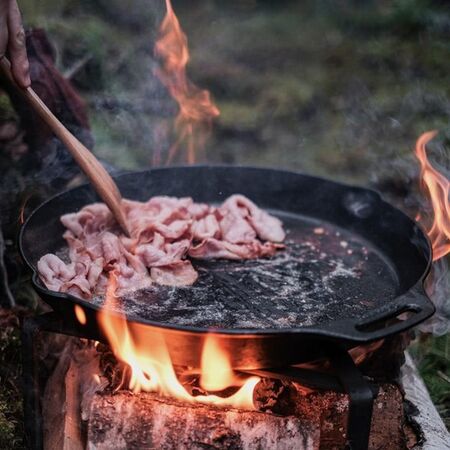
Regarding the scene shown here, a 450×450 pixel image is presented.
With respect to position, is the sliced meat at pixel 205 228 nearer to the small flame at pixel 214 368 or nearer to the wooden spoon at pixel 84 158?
the wooden spoon at pixel 84 158

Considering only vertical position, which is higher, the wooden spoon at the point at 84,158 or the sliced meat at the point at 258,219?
the wooden spoon at the point at 84,158

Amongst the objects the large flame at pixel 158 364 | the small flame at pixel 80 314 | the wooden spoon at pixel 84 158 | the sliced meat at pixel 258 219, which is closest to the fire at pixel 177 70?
the sliced meat at pixel 258 219

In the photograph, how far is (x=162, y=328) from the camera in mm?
2074

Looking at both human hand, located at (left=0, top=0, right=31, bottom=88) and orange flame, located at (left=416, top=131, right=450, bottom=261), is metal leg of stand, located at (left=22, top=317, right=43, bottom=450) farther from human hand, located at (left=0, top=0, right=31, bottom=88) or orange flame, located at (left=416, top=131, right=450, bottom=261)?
orange flame, located at (left=416, top=131, right=450, bottom=261)

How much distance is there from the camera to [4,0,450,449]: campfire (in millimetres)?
2191

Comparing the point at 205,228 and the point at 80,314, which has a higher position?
the point at 205,228

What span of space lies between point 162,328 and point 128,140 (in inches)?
125

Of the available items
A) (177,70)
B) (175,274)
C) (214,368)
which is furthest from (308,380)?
(177,70)

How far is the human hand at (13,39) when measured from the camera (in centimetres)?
251

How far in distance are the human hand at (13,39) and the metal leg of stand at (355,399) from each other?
1864mm

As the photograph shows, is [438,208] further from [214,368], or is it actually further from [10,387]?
[10,387]

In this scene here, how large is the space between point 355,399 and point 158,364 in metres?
0.85

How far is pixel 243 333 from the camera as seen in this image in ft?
6.68

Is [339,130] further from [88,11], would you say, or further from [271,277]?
[271,277]
